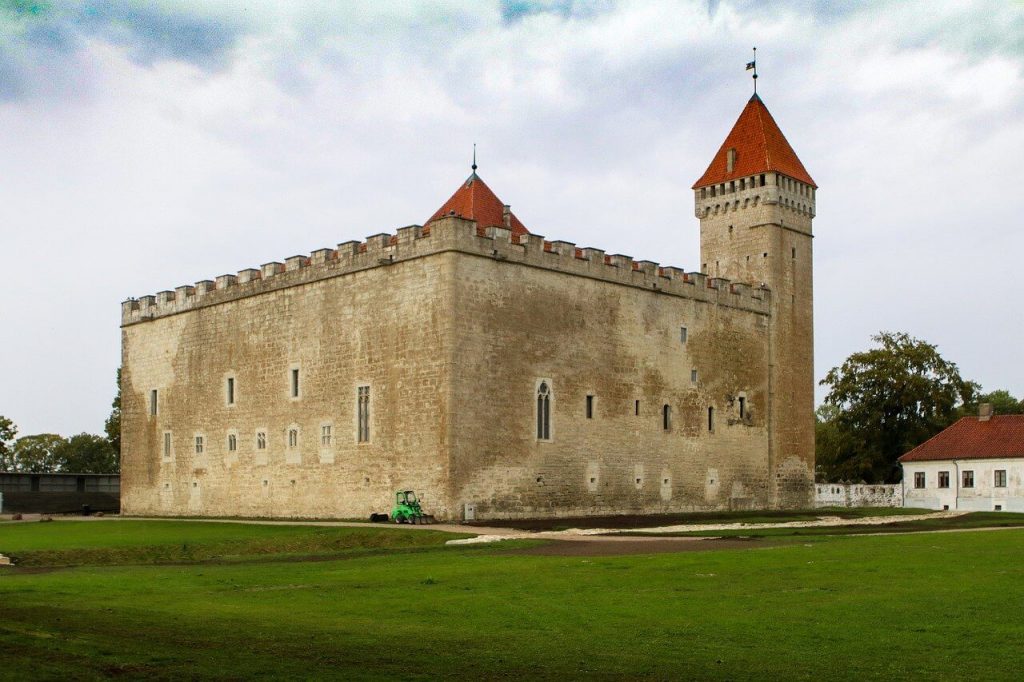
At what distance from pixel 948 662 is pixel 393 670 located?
4.82 meters

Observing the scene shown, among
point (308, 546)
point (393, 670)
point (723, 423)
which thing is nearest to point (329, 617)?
point (393, 670)

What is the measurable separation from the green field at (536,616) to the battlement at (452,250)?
17.0 m

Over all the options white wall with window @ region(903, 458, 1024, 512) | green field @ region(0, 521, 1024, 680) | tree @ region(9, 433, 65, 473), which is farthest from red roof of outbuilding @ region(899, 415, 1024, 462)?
tree @ region(9, 433, 65, 473)

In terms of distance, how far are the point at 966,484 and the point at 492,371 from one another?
2677 cm

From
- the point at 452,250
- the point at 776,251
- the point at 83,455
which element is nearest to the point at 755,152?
the point at 776,251

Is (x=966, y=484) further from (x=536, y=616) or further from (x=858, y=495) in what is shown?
(x=536, y=616)

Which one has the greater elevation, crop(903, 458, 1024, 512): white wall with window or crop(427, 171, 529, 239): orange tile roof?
crop(427, 171, 529, 239): orange tile roof

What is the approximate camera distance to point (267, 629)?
41.1 feet

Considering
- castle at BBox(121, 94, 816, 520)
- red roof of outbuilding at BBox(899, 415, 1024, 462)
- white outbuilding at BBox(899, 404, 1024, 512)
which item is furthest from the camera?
red roof of outbuilding at BBox(899, 415, 1024, 462)

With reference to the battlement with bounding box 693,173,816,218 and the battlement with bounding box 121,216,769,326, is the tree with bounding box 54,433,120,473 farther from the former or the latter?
the battlement with bounding box 693,173,816,218

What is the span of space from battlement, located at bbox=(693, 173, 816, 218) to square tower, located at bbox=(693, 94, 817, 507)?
0.04 meters

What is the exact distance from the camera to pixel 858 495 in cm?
5725

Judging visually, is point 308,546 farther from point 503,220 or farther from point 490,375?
point 503,220

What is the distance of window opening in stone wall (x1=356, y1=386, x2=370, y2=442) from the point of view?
3972cm
